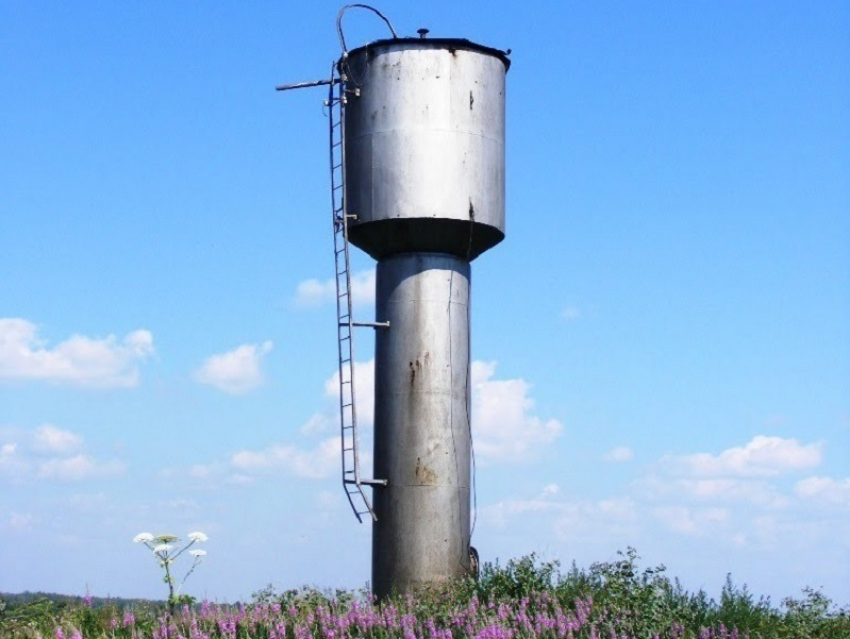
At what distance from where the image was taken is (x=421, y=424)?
18312 millimetres

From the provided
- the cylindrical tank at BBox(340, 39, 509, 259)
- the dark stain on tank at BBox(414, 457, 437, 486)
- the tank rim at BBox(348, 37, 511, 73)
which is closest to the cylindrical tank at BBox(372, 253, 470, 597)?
the dark stain on tank at BBox(414, 457, 437, 486)

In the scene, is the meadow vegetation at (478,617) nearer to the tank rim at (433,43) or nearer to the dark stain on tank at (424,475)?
the dark stain on tank at (424,475)

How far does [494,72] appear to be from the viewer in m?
19.3

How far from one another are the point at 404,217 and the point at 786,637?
320 inches

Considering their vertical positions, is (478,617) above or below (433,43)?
below

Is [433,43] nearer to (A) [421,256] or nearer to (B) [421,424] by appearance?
(A) [421,256]

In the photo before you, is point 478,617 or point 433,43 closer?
point 478,617

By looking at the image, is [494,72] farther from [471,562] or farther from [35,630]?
[35,630]

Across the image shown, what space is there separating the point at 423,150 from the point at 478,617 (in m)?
7.24

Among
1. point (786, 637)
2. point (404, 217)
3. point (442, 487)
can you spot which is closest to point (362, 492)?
point (442, 487)

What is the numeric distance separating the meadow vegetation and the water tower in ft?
6.84

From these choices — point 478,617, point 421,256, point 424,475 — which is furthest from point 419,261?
point 478,617

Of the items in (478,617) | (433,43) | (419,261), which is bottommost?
(478,617)

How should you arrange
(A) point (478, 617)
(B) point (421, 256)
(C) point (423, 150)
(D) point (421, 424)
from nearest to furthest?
1. (A) point (478, 617)
2. (D) point (421, 424)
3. (C) point (423, 150)
4. (B) point (421, 256)
